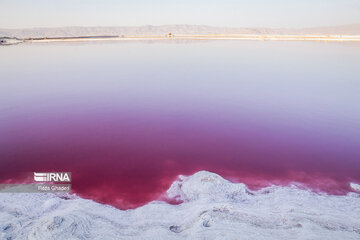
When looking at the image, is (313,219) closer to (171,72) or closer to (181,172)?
(181,172)

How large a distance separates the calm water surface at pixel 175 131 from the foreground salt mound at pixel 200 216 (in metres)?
0.61

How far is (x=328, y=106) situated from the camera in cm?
1222

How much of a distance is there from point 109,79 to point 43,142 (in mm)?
10017

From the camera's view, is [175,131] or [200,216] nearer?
[200,216]

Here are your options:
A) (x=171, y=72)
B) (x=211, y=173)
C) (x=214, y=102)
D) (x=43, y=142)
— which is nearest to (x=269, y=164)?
(x=211, y=173)

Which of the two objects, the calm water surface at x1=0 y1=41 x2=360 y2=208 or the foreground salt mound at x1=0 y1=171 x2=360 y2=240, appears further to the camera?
the calm water surface at x1=0 y1=41 x2=360 y2=208

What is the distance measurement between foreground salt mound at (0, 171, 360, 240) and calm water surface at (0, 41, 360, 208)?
24.0 inches

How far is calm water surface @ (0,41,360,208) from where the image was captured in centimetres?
706

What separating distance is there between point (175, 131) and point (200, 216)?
4856mm

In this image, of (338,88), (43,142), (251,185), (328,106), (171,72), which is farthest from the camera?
(171,72)

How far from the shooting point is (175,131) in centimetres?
972

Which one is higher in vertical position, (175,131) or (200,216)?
(175,131)

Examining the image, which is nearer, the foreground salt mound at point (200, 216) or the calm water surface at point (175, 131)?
the foreground salt mound at point (200, 216)

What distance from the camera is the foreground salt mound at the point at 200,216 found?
184 inches
